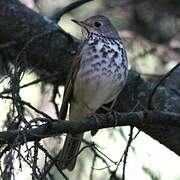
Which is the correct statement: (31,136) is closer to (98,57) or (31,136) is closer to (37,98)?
(98,57)

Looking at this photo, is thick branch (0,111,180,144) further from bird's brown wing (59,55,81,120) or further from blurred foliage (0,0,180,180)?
blurred foliage (0,0,180,180)

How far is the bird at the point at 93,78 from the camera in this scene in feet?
13.1

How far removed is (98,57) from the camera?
13.2 ft

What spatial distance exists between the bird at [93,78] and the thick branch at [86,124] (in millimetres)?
556

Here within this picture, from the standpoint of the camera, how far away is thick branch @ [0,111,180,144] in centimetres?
283

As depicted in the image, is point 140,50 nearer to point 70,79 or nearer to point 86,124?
point 70,79

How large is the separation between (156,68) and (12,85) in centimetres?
275

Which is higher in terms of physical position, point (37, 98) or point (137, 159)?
point (37, 98)

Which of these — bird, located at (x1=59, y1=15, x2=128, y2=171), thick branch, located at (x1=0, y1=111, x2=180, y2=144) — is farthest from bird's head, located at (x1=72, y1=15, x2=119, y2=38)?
thick branch, located at (x1=0, y1=111, x2=180, y2=144)

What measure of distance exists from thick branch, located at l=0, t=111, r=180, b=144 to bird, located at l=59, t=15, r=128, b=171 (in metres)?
0.56

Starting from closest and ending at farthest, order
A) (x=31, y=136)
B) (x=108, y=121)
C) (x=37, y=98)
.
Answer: (x=31, y=136) < (x=108, y=121) < (x=37, y=98)

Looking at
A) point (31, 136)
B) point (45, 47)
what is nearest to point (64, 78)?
point (45, 47)

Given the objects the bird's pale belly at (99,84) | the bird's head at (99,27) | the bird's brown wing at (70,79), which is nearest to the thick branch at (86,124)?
the bird's pale belly at (99,84)

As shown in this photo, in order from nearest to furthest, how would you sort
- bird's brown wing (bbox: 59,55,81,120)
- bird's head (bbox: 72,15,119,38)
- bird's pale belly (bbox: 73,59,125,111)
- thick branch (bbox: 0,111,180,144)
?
thick branch (bbox: 0,111,180,144), bird's pale belly (bbox: 73,59,125,111), bird's brown wing (bbox: 59,55,81,120), bird's head (bbox: 72,15,119,38)
